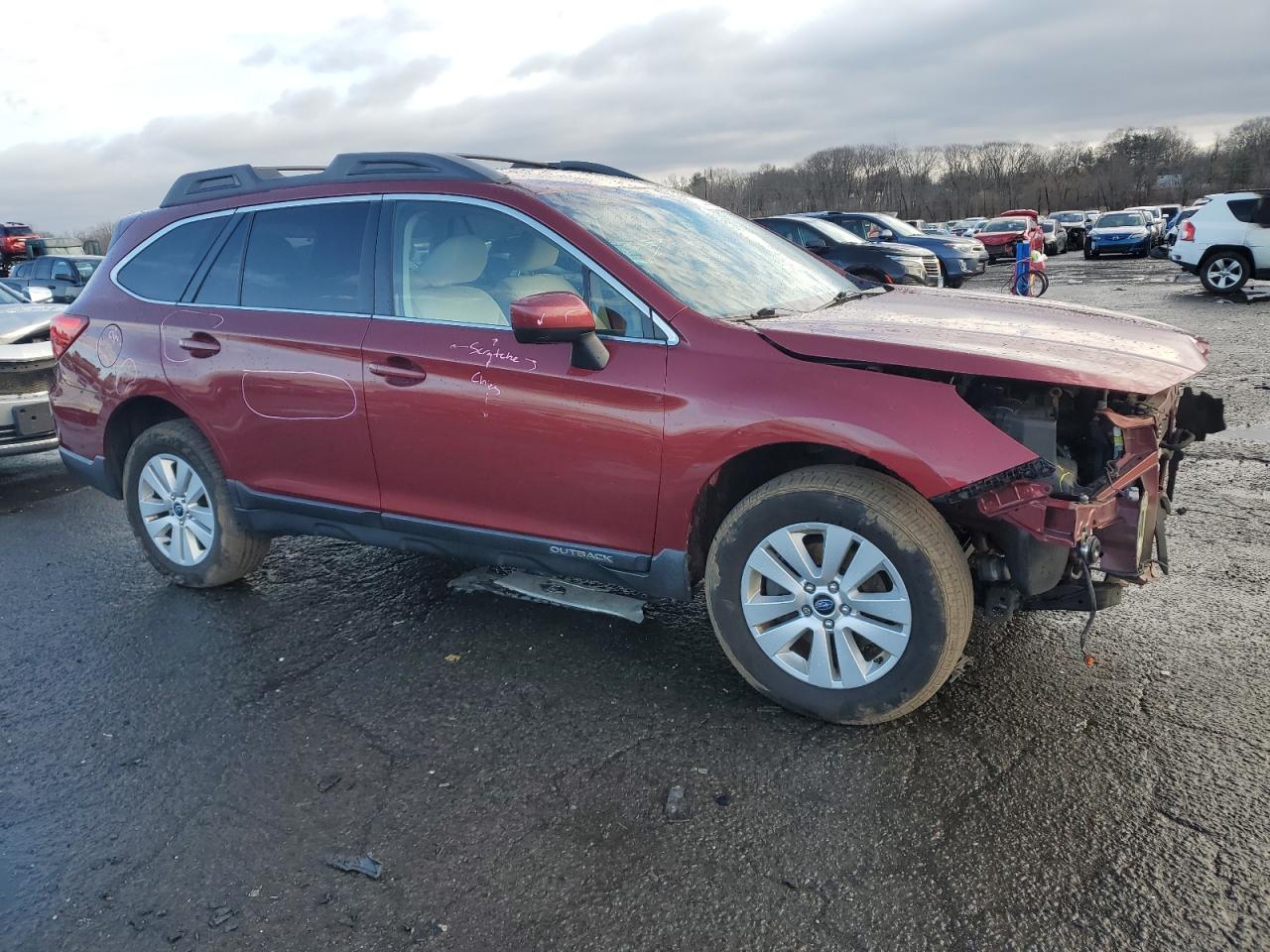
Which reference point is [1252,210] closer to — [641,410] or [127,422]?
[641,410]

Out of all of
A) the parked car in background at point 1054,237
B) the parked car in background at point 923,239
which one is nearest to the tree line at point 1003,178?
the parked car in background at point 1054,237

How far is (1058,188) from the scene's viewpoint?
83.6 metres

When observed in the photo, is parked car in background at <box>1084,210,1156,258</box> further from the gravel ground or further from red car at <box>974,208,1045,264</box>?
the gravel ground

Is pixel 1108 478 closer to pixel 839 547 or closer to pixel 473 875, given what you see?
pixel 839 547

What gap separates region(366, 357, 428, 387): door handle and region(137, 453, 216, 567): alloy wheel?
1.32 metres

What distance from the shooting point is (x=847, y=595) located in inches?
115

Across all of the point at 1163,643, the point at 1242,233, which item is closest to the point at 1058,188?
the point at 1242,233

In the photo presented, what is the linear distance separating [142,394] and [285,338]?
3.29 feet

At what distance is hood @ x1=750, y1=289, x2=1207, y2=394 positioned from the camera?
2717mm

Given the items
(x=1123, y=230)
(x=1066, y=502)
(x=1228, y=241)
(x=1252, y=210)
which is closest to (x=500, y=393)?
(x=1066, y=502)

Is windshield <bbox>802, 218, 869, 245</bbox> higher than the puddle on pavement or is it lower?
higher

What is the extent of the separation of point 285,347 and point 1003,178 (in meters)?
102

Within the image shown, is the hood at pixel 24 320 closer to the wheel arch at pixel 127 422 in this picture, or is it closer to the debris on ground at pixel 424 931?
the wheel arch at pixel 127 422

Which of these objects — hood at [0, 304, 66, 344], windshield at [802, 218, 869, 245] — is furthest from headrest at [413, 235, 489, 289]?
windshield at [802, 218, 869, 245]
